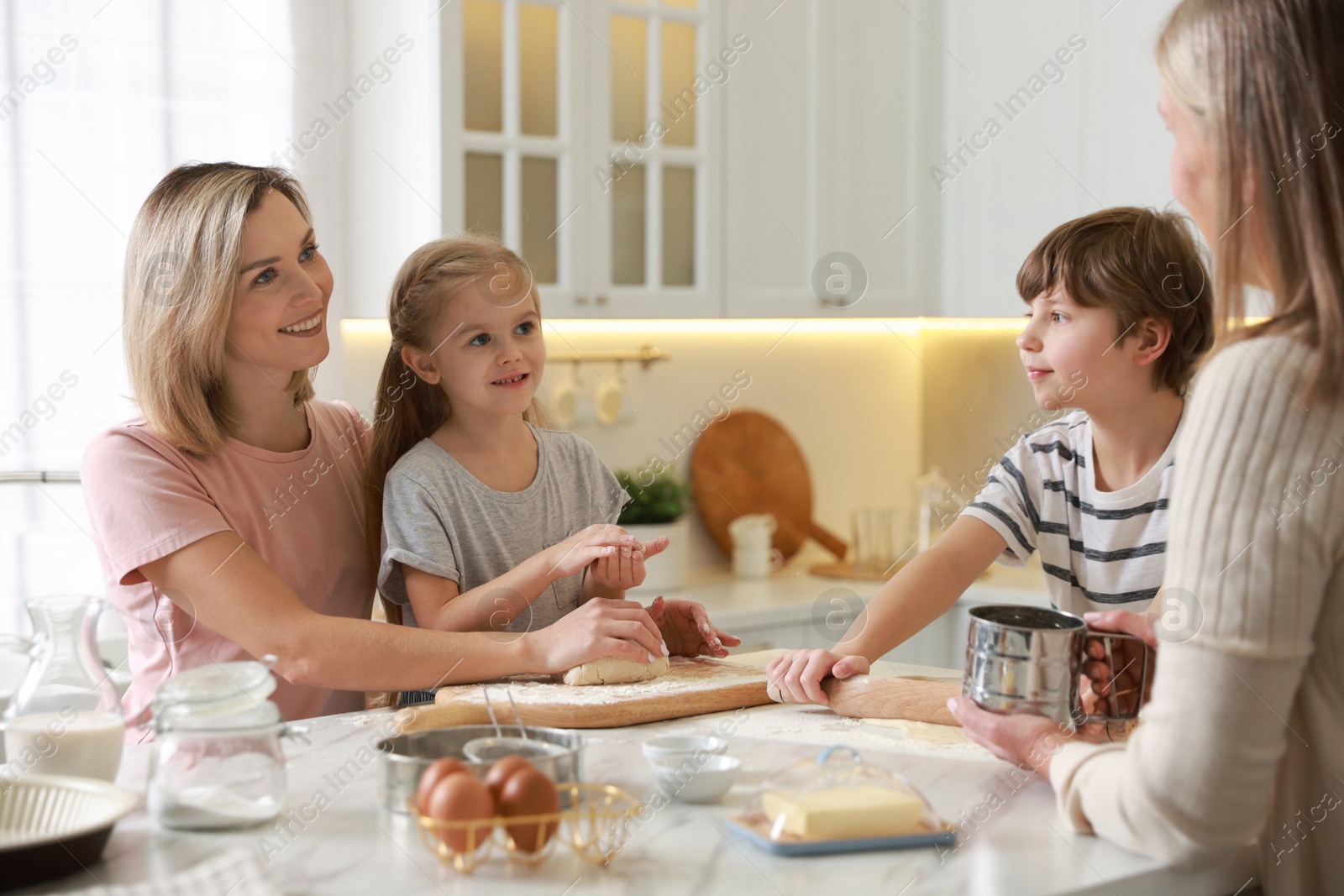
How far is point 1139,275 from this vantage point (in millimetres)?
1510

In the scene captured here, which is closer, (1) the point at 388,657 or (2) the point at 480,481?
(1) the point at 388,657

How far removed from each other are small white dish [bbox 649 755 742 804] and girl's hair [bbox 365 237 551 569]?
760 mm

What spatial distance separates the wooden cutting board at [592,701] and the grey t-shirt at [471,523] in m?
0.18

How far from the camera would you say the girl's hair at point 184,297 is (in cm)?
151

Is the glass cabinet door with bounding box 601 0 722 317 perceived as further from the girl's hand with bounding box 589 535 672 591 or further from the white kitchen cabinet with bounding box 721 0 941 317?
the girl's hand with bounding box 589 535 672 591

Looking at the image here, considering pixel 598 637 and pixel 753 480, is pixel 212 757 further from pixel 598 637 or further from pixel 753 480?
pixel 753 480

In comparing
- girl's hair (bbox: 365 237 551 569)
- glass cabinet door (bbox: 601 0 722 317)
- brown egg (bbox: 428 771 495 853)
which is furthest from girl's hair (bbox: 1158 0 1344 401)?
glass cabinet door (bbox: 601 0 722 317)

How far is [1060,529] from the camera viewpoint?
1584mm

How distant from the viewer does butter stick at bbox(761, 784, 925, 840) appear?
0.91m

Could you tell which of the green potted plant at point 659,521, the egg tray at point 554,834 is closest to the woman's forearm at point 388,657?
the egg tray at point 554,834

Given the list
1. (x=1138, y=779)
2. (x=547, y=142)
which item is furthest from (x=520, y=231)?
(x=1138, y=779)

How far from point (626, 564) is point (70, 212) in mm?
1384

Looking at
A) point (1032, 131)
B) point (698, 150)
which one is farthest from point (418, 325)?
point (1032, 131)

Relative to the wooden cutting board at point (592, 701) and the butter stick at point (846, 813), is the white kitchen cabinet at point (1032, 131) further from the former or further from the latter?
the butter stick at point (846, 813)
